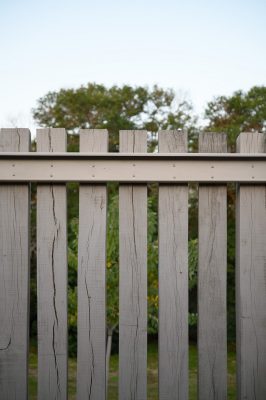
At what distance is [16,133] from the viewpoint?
2.17 metres

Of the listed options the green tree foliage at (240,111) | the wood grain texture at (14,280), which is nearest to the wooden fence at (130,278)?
the wood grain texture at (14,280)

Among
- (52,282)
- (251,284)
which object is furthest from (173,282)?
(52,282)

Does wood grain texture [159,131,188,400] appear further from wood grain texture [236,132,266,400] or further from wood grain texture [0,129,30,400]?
wood grain texture [0,129,30,400]

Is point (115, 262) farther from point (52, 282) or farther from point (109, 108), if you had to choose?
point (109, 108)

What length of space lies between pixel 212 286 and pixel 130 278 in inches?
16.1

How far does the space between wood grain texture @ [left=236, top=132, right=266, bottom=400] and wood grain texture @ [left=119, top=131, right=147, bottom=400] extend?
1.57ft

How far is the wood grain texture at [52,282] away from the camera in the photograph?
217 centimetres

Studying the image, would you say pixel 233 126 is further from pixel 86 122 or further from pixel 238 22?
pixel 86 122

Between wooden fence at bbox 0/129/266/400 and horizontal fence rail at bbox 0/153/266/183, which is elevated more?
horizontal fence rail at bbox 0/153/266/183

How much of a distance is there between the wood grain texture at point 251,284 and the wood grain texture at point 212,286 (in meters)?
0.09

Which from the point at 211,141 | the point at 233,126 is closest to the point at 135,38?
the point at 233,126

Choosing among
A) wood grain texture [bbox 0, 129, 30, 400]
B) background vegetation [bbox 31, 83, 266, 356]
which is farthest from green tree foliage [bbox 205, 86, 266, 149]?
wood grain texture [bbox 0, 129, 30, 400]

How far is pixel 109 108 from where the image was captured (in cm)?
1802

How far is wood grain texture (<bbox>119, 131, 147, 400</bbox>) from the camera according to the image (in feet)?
7.14
